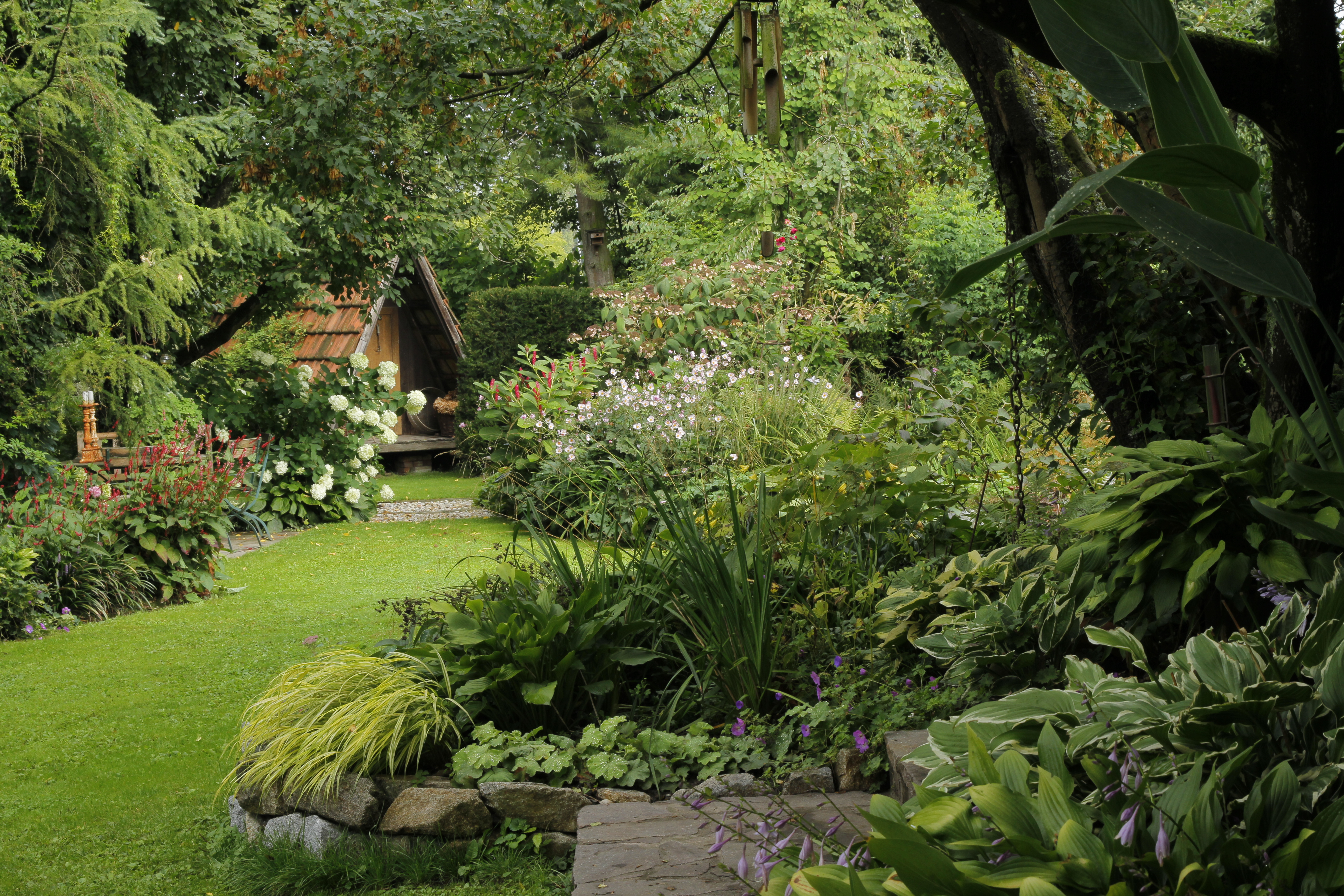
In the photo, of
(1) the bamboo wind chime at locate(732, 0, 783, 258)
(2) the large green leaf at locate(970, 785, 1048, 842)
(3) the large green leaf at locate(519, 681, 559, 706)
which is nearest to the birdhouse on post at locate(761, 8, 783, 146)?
(1) the bamboo wind chime at locate(732, 0, 783, 258)

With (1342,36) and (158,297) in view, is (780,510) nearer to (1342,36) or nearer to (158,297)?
(1342,36)

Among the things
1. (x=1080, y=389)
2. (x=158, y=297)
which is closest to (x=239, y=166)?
(x=158, y=297)

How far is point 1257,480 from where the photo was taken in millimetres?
1981

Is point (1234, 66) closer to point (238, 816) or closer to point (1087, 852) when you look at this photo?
point (1087, 852)

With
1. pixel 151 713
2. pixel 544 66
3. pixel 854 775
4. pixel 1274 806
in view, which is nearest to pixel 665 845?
pixel 854 775

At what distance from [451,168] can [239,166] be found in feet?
5.01

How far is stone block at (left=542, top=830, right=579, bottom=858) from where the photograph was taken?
273cm

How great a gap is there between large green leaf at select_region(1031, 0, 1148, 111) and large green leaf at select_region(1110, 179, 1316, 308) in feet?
0.74

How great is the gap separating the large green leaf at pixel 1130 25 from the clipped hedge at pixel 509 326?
12969 mm

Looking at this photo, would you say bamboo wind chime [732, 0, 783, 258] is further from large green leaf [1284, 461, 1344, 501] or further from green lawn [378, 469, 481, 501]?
green lawn [378, 469, 481, 501]

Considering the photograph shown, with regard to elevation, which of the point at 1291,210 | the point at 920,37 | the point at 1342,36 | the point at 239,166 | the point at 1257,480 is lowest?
the point at 1257,480

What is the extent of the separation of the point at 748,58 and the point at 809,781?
3204 millimetres

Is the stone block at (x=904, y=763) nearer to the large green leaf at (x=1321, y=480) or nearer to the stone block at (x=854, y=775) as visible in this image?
the stone block at (x=854, y=775)

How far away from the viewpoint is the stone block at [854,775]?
258 centimetres
